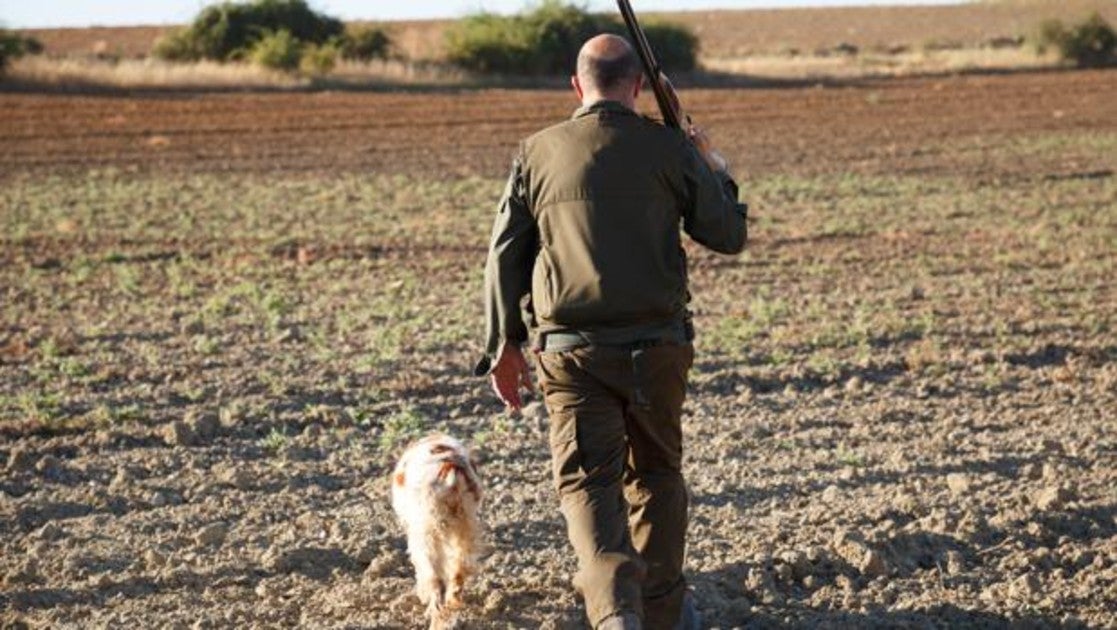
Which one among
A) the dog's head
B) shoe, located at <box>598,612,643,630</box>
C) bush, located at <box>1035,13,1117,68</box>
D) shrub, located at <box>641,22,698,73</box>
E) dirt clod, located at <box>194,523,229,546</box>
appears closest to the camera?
shoe, located at <box>598,612,643,630</box>

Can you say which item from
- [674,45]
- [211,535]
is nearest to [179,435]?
[211,535]

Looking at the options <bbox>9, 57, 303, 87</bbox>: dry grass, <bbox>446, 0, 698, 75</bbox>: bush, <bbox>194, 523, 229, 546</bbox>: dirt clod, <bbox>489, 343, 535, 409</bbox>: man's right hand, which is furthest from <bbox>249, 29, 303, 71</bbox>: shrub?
<bbox>489, 343, 535, 409</bbox>: man's right hand

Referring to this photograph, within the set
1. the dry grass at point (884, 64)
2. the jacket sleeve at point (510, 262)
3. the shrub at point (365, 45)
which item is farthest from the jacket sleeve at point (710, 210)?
the shrub at point (365, 45)

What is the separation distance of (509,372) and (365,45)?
161 feet

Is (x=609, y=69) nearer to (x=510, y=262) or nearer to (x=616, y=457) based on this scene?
(x=510, y=262)

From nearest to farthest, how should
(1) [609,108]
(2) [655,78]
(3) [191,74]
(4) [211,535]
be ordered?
(1) [609,108] → (2) [655,78] → (4) [211,535] → (3) [191,74]

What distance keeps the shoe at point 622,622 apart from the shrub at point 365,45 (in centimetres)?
4912

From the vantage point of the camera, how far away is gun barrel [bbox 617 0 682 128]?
19.5 feet

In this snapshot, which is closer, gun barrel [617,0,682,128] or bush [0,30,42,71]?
gun barrel [617,0,682,128]

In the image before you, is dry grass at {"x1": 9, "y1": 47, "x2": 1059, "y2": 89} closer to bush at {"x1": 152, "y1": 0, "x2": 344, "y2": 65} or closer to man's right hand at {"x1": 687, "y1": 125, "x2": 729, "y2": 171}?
bush at {"x1": 152, "y1": 0, "x2": 344, "y2": 65}

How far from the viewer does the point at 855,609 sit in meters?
6.65

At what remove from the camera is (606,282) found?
555 cm

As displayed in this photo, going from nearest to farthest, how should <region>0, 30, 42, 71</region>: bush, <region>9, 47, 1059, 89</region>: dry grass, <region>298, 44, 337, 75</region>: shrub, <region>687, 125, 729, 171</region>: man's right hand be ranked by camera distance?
<region>687, 125, 729, 171</region>: man's right hand, <region>9, 47, 1059, 89</region>: dry grass, <region>0, 30, 42, 71</region>: bush, <region>298, 44, 337, 75</region>: shrub

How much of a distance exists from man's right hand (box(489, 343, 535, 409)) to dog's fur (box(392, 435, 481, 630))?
1.14 feet
